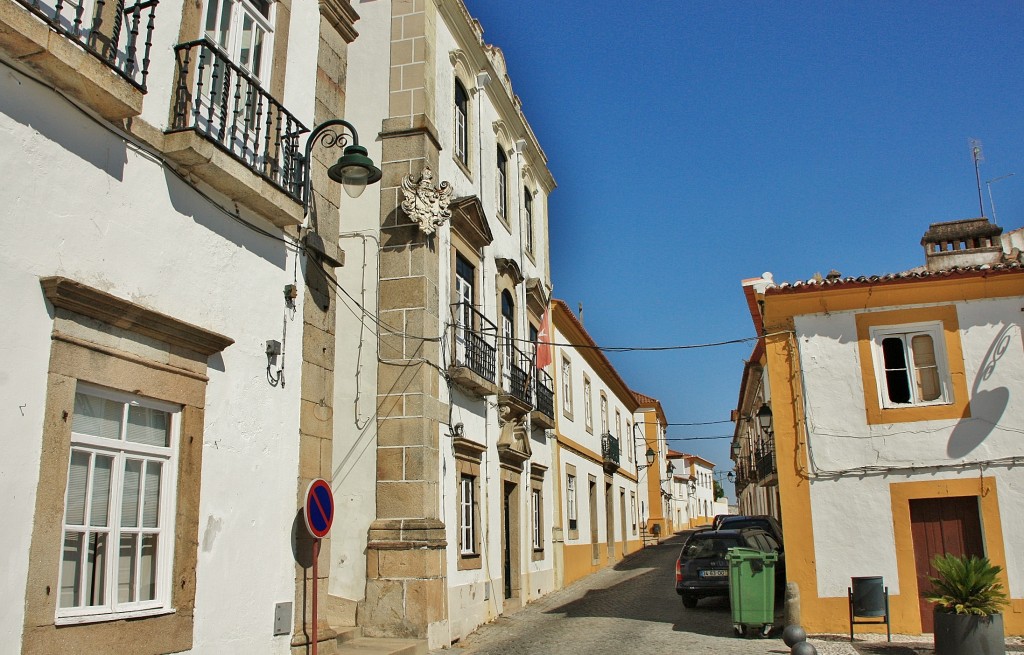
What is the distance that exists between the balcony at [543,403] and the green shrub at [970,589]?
8.68 metres

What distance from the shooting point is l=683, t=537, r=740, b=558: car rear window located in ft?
47.8

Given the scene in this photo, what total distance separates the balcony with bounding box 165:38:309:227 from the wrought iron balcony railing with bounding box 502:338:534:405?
804 centimetres

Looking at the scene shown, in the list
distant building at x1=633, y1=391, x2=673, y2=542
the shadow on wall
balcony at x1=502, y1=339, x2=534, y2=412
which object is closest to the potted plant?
the shadow on wall

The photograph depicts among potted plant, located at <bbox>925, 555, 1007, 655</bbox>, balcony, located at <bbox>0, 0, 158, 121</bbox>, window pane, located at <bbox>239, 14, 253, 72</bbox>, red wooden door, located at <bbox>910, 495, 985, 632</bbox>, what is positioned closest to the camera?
balcony, located at <bbox>0, 0, 158, 121</bbox>

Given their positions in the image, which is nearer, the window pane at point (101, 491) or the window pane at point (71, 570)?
the window pane at point (71, 570)

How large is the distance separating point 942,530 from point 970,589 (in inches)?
97.8

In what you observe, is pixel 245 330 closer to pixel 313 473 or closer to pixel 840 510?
pixel 313 473

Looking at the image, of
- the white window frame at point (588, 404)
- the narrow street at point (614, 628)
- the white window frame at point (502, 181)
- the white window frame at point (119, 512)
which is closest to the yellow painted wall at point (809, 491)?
the narrow street at point (614, 628)

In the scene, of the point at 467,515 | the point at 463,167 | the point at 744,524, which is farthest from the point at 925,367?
the point at 744,524

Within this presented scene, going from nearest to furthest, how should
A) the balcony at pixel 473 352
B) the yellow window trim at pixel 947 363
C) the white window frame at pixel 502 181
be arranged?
1. the yellow window trim at pixel 947 363
2. the balcony at pixel 473 352
3. the white window frame at pixel 502 181

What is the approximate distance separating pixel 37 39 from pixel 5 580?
3014 mm

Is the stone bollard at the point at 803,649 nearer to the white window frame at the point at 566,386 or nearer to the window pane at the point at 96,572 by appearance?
the window pane at the point at 96,572

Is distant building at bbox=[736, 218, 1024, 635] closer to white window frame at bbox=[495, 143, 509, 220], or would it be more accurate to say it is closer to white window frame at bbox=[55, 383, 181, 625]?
white window frame at bbox=[495, 143, 509, 220]

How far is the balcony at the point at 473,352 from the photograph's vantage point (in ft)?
41.7
